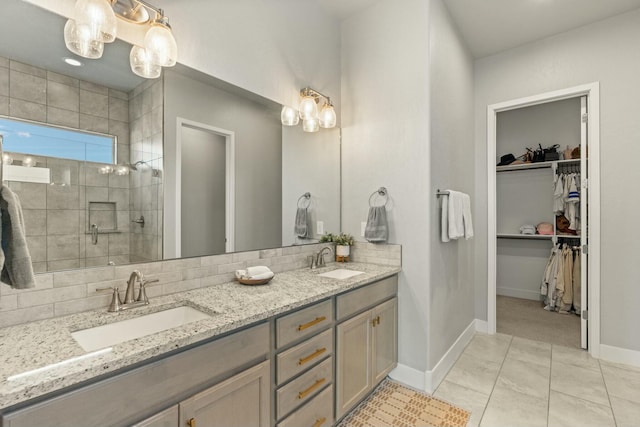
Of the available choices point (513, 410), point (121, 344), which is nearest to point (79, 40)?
point (121, 344)

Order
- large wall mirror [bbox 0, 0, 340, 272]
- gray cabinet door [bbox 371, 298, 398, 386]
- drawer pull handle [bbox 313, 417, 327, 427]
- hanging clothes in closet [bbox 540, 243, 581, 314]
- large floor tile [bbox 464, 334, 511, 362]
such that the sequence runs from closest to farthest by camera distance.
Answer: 1. large wall mirror [bbox 0, 0, 340, 272]
2. drawer pull handle [bbox 313, 417, 327, 427]
3. gray cabinet door [bbox 371, 298, 398, 386]
4. large floor tile [bbox 464, 334, 511, 362]
5. hanging clothes in closet [bbox 540, 243, 581, 314]

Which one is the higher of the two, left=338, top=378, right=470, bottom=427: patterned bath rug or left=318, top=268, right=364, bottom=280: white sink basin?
left=318, top=268, right=364, bottom=280: white sink basin

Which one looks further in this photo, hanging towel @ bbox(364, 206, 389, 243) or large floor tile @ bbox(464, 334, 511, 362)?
large floor tile @ bbox(464, 334, 511, 362)

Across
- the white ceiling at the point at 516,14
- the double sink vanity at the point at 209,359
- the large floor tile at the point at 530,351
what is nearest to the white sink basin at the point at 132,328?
the double sink vanity at the point at 209,359

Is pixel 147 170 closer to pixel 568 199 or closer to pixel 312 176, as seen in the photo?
pixel 312 176

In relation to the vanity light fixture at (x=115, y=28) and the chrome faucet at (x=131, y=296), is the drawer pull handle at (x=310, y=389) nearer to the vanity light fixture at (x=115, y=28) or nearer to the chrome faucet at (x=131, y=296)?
the chrome faucet at (x=131, y=296)

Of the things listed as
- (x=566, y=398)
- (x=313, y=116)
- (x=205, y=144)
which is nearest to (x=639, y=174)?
(x=566, y=398)

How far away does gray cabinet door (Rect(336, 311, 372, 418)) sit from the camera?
1759 millimetres

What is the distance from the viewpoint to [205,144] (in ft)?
5.89

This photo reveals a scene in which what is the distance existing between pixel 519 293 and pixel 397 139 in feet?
12.0

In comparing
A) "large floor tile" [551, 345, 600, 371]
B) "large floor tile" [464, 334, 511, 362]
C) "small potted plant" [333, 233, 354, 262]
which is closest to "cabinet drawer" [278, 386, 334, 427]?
"small potted plant" [333, 233, 354, 262]

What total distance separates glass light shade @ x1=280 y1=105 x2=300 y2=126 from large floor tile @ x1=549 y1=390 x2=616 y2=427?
256 cm

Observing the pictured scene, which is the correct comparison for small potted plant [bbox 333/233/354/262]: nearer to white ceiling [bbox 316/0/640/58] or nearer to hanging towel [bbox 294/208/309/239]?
hanging towel [bbox 294/208/309/239]

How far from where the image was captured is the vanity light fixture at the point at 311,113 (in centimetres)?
227
